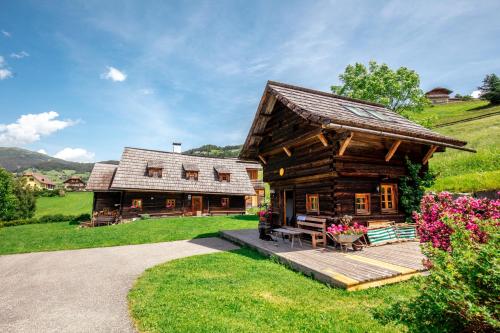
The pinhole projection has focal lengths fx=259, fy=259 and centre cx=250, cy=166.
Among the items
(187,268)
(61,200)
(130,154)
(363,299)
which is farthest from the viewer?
(61,200)

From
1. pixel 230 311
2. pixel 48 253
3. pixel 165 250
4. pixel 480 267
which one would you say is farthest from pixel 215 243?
pixel 480 267

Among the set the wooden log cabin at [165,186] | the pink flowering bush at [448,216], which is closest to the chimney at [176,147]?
the wooden log cabin at [165,186]

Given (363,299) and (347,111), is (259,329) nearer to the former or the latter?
(363,299)

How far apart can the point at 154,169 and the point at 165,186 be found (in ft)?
7.00

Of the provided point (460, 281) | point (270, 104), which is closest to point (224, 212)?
point (270, 104)

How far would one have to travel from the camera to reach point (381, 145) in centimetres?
1046

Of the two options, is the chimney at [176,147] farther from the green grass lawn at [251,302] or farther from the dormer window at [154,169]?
the green grass lawn at [251,302]

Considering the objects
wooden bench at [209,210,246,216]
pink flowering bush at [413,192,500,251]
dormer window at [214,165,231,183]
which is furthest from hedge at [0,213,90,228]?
pink flowering bush at [413,192,500,251]

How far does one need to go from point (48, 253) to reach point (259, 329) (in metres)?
11.2

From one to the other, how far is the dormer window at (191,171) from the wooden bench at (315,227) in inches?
705

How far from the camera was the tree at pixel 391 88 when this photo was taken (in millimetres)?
25344

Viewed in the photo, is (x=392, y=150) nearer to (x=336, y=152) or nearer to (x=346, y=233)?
(x=336, y=152)

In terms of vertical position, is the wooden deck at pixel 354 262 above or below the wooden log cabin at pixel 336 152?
below

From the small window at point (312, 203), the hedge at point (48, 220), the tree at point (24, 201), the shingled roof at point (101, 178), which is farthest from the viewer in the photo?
the tree at point (24, 201)
